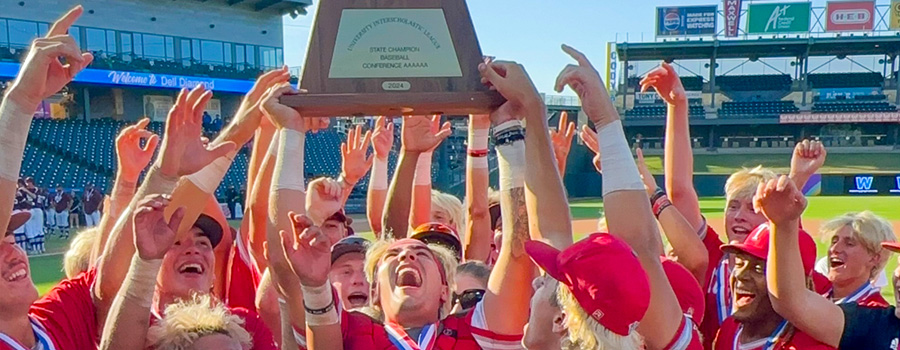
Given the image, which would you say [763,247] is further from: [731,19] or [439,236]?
[731,19]

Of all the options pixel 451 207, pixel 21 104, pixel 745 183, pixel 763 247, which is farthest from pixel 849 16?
pixel 21 104

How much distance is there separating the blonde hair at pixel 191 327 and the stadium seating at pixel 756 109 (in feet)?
156

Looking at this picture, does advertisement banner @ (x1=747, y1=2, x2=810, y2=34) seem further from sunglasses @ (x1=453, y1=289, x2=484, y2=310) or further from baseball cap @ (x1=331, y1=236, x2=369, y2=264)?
sunglasses @ (x1=453, y1=289, x2=484, y2=310)

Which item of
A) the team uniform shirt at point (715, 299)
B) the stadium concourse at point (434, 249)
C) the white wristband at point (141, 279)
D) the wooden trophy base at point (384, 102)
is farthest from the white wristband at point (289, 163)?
the team uniform shirt at point (715, 299)

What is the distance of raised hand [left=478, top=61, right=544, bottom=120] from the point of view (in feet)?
8.88

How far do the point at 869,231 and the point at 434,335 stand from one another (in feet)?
7.32

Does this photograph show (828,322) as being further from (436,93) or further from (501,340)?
(436,93)

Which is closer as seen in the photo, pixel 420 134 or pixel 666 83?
pixel 666 83

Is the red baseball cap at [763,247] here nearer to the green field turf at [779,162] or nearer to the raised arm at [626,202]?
the raised arm at [626,202]

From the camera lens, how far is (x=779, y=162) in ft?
138

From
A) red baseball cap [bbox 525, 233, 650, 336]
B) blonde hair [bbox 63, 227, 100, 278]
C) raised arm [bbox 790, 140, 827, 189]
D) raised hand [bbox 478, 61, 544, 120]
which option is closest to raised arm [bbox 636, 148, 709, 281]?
raised arm [bbox 790, 140, 827, 189]

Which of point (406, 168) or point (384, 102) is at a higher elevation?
point (384, 102)

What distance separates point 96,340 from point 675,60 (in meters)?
51.4

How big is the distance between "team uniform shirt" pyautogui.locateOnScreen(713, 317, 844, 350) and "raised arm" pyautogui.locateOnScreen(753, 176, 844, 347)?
51 mm
